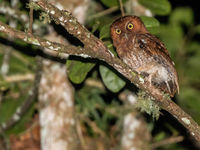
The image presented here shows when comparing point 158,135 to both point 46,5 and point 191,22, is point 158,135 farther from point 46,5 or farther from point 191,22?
point 46,5

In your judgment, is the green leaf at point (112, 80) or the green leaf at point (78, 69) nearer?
the green leaf at point (78, 69)

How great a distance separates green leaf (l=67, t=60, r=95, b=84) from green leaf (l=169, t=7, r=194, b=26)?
341 cm

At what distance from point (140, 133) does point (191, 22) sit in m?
2.90

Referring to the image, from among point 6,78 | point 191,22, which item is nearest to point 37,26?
point 6,78

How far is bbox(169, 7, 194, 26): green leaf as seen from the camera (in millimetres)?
6722

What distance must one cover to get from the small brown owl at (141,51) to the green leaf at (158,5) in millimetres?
523

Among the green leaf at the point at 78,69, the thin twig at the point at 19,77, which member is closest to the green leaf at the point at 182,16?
the thin twig at the point at 19,77

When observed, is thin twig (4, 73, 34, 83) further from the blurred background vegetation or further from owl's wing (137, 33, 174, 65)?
owl's wing (137, 33, 174, 65)

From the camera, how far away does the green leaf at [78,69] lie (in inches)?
143

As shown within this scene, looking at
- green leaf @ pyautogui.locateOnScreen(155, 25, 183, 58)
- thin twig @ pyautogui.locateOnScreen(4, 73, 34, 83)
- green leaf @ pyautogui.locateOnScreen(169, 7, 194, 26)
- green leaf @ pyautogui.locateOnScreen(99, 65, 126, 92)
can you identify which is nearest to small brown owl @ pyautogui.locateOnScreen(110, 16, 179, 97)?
green leaf @ pyautogui.locateOnScreen(99, 65, 126, 92)

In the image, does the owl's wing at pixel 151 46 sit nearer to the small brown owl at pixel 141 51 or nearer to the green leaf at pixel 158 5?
the small brown owl at pixel 141 51

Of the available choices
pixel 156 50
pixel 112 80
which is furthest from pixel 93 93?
pixel 156 50

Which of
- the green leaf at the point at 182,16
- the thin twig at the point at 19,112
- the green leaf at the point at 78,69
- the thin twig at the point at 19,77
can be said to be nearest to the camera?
the green leaf at the point at 78,69

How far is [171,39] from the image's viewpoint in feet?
21.4
